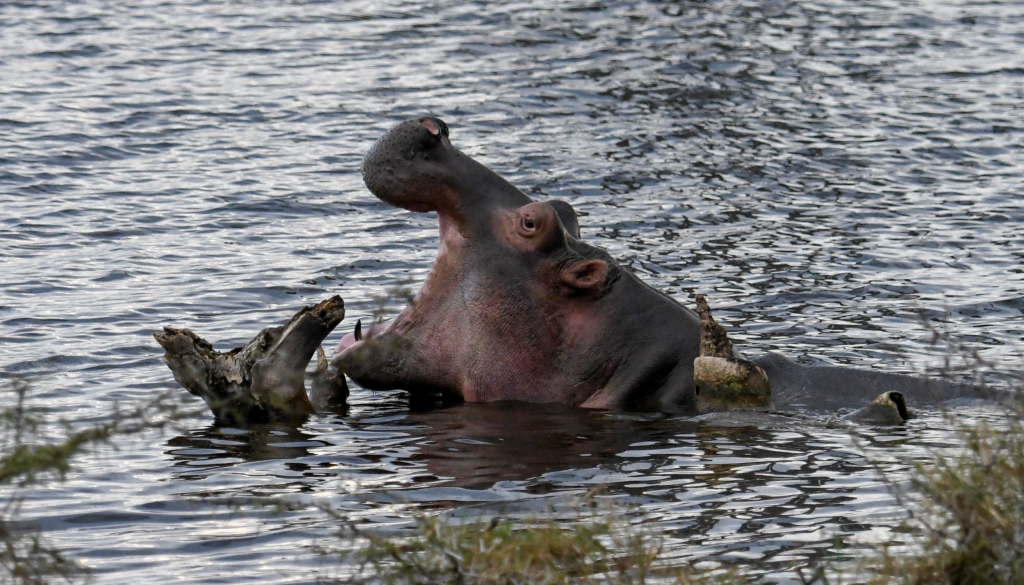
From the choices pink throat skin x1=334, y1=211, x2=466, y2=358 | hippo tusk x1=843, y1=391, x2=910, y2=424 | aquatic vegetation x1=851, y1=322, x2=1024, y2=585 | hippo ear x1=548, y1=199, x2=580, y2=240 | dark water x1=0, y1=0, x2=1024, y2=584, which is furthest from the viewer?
hippo ear x1=548, y1=199, x2=580, y2=240

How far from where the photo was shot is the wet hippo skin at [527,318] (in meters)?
8.20

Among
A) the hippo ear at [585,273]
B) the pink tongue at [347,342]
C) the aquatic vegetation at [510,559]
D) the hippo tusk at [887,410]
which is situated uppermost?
the aquatic vegetation at [510,559]

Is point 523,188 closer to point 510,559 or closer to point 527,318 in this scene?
point 527,318

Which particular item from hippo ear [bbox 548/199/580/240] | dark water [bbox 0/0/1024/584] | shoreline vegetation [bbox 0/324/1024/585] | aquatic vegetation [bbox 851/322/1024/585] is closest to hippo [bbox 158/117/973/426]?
hippo ear [bbox 548/199/580/240]

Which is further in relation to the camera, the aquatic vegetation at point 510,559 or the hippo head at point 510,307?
the hippo head at point 510,307

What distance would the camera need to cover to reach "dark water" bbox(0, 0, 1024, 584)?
636cm

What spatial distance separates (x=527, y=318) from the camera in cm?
829

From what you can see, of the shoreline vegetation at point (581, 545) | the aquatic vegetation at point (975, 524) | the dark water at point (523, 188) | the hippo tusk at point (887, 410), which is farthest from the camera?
the hippo tusk at point (887, 410)

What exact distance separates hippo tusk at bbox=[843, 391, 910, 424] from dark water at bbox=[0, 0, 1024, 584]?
17cm

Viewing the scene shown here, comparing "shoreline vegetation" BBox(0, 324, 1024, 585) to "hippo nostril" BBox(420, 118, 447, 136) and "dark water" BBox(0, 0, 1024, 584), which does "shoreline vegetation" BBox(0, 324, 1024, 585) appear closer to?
"dark water" BBox(0, 0, 1024, 584)

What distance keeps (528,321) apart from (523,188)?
570 cm

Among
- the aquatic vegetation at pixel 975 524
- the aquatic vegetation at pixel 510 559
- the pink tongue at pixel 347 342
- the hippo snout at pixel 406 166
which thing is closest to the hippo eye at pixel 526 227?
the hippo snout at pixel 406 166

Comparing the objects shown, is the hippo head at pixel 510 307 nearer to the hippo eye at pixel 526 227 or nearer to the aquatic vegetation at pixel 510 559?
the hippo eye at pixel 526 227

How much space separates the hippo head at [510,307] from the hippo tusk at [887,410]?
3.19 ft
